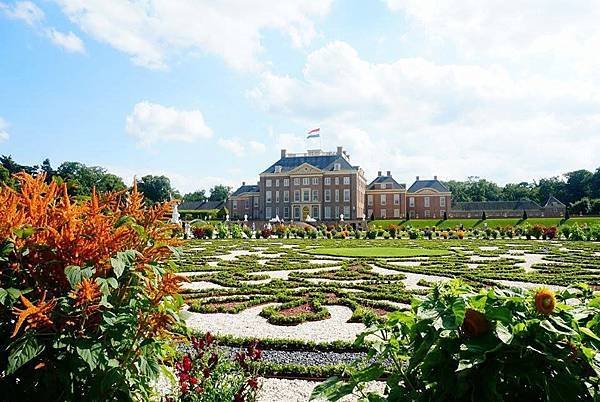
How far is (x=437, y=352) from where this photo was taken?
1.77m

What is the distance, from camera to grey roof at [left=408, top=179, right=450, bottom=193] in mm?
69812

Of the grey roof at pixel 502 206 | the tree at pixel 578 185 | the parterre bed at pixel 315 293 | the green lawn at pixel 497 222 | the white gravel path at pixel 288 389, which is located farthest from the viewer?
the tree at pixel 578 185

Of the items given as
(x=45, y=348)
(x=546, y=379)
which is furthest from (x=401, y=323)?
(x=45, y=348)

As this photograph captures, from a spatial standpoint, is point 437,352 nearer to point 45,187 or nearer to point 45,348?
point 45,348

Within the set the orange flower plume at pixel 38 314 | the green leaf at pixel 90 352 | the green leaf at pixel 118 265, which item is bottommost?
the green leaf at pixel 90 352

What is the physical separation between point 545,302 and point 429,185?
71682mm

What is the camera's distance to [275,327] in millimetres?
6727

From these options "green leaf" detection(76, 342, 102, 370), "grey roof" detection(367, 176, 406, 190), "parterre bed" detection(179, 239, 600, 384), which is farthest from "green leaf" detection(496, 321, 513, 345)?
"grey roof" detection(367, 176, 406, 190)

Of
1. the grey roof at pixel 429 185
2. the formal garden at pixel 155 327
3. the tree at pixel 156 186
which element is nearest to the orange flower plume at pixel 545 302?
the formal garden at pixel 155 327

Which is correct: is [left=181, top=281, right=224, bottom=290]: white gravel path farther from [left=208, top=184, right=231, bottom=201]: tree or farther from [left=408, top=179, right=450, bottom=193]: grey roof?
[left=208, top=184, right=231, bottom=201]: tree

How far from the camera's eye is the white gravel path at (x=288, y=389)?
405 cm

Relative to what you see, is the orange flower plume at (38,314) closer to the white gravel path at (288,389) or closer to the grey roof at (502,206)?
the white gravel path at (288,389)

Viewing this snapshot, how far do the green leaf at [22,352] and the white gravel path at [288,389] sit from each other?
231 cm

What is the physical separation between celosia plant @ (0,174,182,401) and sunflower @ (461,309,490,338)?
1.42 m
